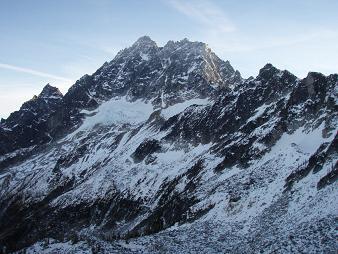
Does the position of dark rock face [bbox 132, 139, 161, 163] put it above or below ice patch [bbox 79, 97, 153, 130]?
below

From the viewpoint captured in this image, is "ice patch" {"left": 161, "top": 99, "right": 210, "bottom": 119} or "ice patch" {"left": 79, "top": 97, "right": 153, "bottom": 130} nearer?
"ice patch" {"left": 161, "top": 99, "right": 210, "bottom": 119}

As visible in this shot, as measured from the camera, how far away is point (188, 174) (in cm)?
8175

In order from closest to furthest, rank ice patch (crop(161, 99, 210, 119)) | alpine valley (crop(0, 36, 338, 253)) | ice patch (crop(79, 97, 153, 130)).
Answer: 1. alpine valley (crop(0, 36, 338, 253))
2. ice patch (crop(161, 99, 210, 119))
3. ice patch (crop(79, 97, 153, 130))

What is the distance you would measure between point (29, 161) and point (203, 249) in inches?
4854

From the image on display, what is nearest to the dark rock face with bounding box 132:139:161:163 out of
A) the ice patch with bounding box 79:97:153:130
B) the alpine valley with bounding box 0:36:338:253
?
the alpine valley with bounding box 0:36:338:253

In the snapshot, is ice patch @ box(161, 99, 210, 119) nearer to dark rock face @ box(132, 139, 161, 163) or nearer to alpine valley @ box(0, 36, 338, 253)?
alpine valley @ box(0, 36, 338, 253)

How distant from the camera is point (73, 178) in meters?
118

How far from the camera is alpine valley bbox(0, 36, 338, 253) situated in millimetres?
45000

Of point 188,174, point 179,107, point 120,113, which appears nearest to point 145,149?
point 188,174

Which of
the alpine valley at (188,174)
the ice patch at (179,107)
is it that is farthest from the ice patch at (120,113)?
the ice patch at (179,107)

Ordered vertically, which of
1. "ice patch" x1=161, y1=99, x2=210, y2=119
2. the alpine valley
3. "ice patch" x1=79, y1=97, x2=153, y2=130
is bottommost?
the alpine valley

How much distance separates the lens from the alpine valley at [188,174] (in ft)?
148

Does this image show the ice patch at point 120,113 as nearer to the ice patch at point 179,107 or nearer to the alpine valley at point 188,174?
Answer: the alpine valley at point 188,174

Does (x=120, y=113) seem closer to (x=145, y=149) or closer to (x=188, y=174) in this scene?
(x=145, y=149)
